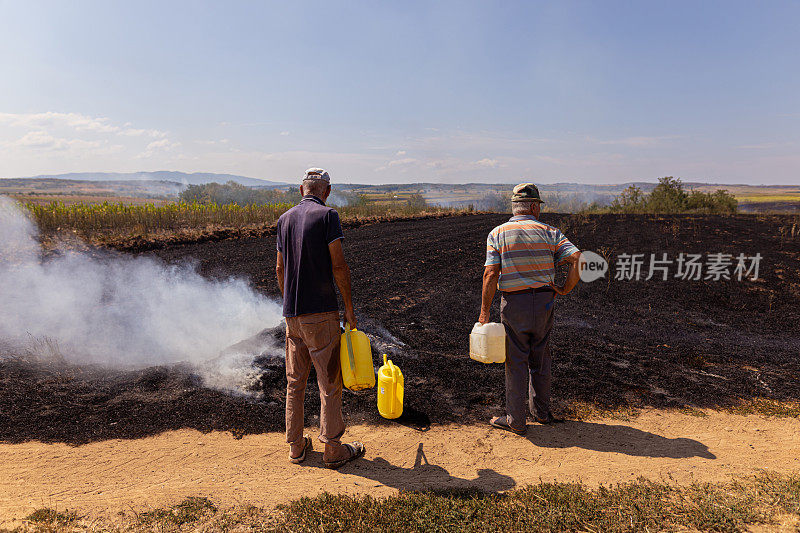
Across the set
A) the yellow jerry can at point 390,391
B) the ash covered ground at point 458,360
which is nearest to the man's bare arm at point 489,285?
the yellow jerry can at point 390,391

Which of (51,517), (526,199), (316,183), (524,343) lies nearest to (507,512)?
(524,343)

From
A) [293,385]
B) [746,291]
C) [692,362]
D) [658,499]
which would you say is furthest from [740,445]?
[746,291]

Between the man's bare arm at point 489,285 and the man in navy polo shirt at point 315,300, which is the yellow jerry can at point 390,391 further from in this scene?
the man's bare arm at point 489,285

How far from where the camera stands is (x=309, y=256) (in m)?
3.35

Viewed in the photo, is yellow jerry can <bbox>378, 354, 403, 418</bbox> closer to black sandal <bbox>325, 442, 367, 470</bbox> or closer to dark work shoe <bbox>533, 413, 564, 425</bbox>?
black sandal <bbox>325, 442, 367, 470</bbox>

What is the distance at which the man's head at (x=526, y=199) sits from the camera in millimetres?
4008

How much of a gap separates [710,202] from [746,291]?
1976 cm

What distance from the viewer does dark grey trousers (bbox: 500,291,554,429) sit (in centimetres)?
393

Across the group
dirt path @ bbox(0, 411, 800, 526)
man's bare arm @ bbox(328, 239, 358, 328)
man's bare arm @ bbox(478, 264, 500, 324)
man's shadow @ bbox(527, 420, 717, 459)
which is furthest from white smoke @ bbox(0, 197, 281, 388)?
man's shadow @ bbox(527, 420, 717, 459)

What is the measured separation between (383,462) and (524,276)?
2.08m

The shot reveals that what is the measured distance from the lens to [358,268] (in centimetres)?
1187

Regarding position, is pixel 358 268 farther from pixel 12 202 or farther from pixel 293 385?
pixel 12 202

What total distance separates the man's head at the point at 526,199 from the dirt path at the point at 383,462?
2.20 meters

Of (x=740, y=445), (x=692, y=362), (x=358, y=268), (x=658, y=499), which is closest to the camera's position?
(x=658, y=499)
